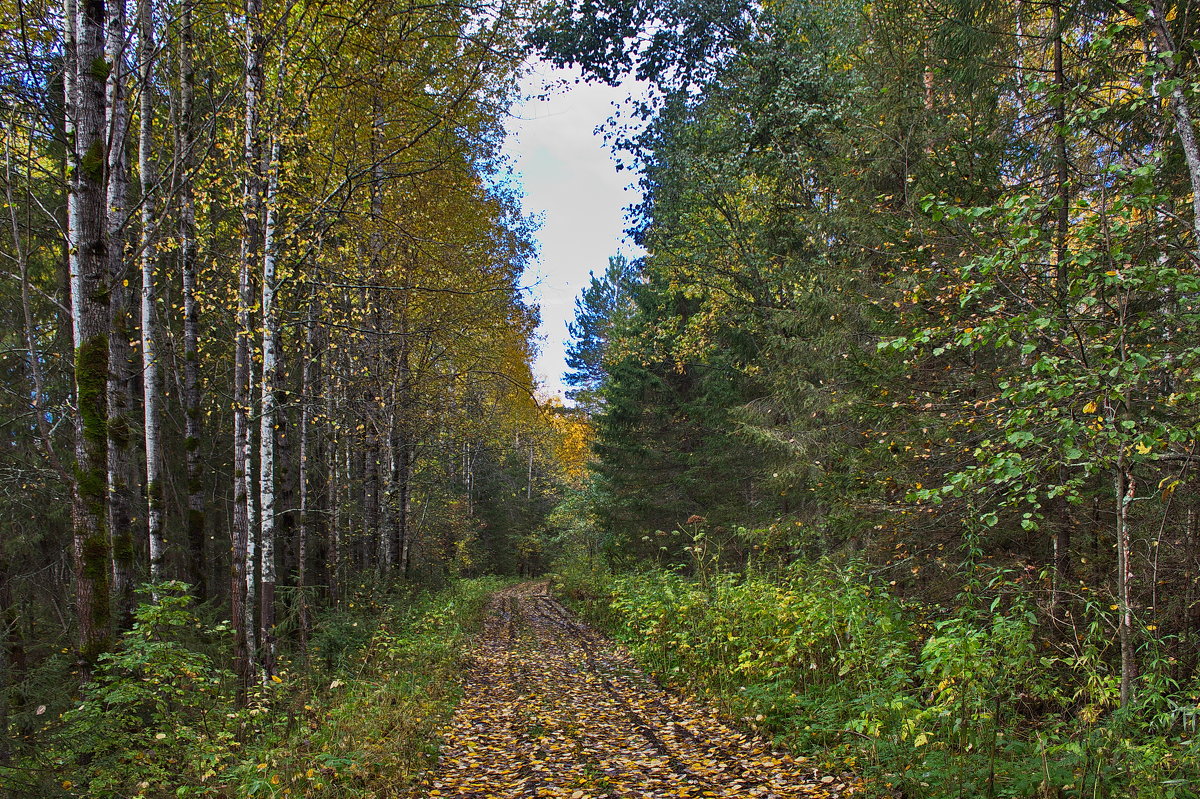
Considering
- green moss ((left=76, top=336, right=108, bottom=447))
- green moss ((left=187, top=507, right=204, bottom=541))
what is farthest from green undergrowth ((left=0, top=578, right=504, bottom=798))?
green moss ((left=187, top=507, right=204, bottom=541))

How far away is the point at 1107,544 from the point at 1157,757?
128 inches

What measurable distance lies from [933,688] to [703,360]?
12462 mm

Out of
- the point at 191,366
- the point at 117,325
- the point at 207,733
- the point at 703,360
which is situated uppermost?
Result: the point at 703,360

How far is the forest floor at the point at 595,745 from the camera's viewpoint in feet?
15.7

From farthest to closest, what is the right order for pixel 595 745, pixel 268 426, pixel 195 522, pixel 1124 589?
1. pixel 195 522
2. pixel 268 426
3. pixel 595 745
4. pixel 1124 589

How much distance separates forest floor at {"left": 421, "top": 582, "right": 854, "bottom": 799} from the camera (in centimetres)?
478

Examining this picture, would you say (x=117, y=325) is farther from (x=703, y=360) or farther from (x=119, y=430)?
(x=703, y=360)

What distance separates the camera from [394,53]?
7367 millimetres

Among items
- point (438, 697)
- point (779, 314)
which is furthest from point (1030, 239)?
point (438, 697)

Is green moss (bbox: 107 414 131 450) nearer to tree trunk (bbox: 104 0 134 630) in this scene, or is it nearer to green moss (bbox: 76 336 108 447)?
tree trunk (bbox: 104 0 134 630)

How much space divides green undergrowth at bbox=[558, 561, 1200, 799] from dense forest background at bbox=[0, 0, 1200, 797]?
0.06m

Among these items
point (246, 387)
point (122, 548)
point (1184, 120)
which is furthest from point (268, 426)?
point (1184, 120)

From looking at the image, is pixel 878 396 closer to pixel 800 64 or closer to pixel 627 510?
pixel 800 64

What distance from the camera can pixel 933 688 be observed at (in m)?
4.84
